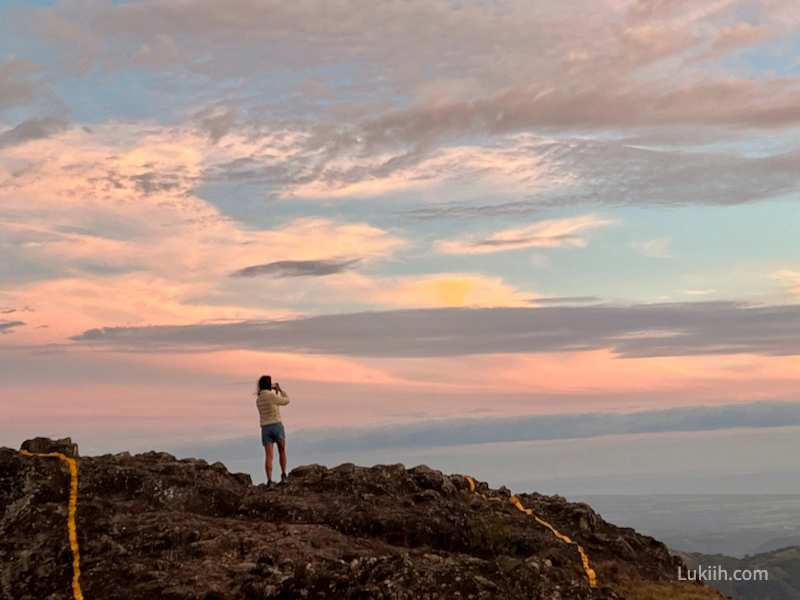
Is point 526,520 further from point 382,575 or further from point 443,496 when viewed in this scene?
point 382,575

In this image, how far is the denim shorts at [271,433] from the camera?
31.9 m

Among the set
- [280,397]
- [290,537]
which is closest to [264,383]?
[280,397]

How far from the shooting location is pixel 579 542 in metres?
31.6

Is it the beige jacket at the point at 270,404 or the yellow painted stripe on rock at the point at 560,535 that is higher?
the beige jacket at the point at 270,404

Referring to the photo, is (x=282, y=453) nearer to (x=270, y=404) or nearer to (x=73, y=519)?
(x=270, y=404)

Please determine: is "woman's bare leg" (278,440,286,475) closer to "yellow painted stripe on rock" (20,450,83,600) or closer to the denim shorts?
the denim shorts

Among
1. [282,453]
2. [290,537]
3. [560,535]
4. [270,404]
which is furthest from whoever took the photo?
[282,453]

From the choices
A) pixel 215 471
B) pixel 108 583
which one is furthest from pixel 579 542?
pixel 108 583

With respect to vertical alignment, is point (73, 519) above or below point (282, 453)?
below

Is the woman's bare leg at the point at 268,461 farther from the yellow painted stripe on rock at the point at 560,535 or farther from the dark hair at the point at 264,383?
the yellow painted stripe on rock at the point at 560,535

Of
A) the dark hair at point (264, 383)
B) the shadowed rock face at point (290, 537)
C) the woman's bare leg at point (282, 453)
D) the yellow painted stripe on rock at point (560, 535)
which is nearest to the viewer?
the shadowed rock face at point (290, 537)

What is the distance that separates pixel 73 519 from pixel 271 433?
332 inches

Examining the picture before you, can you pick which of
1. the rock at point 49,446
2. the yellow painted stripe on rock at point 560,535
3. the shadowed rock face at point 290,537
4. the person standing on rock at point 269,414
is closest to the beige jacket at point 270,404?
the person standing on rock at point 269,414

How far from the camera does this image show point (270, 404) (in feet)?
105
